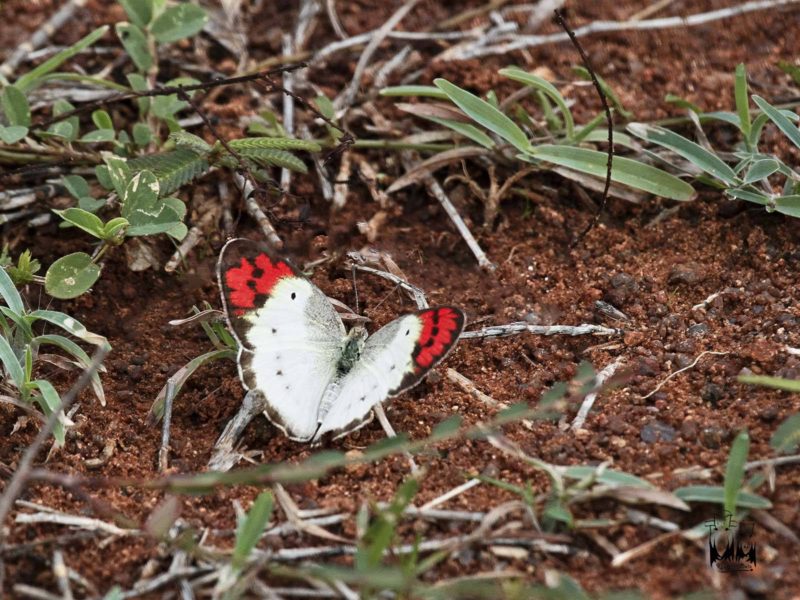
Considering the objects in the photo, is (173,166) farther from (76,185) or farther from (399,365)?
(399,365)

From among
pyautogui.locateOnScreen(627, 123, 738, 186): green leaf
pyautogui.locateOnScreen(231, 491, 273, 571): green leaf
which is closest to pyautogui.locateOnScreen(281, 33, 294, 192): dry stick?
pyautogui.locateOnScreen(627, 123, 738, 186): green leaf

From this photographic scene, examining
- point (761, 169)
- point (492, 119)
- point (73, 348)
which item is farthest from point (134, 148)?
point (761, 169)

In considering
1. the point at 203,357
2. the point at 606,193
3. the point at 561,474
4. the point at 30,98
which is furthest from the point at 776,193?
the point at 30,98

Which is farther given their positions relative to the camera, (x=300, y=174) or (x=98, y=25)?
(x=98, y=25)

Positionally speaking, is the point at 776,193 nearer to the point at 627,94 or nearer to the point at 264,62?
the point at 627,94

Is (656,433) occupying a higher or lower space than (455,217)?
lower

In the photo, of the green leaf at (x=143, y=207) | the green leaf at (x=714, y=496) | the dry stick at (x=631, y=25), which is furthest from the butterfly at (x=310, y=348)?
the dry stick at (x=631, y=25)
